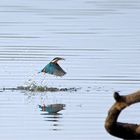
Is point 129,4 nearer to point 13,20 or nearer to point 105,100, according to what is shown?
point 13,20

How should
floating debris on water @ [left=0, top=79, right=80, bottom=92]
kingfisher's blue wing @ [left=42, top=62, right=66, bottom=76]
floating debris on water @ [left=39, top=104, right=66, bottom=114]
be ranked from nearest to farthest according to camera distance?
floating debris on water @ [left=39, top=104, right=66, bottom=114], floating debris on water @ [left=0, top=79, right=80, bottom=92], kingfisher's blue wing @ [left=42, top=62, right=66, bottom=76]

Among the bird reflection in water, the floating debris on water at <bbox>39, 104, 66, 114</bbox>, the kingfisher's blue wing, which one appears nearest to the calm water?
the bird reflection in water

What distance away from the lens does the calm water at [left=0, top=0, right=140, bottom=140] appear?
14.1 m

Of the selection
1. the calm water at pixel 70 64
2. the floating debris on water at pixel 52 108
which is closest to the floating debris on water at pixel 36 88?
the calm water at pixel 70 64

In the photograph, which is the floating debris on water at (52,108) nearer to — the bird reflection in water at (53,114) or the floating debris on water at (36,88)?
the bird reflection in water at (53,114)

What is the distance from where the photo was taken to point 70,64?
21.0 m

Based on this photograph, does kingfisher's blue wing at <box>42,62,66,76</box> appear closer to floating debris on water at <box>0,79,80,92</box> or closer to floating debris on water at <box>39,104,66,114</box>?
floating debris on water at <box>0,79,80,92</box>

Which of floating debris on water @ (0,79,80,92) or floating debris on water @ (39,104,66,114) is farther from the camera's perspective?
floating debris on water @ (0,79,80,92)

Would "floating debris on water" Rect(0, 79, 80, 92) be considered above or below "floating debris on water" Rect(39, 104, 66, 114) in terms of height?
above

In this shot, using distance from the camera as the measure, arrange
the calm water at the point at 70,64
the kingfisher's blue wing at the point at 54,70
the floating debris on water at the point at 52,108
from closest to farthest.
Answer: the calm water at the point at 70,64
the floating debris on water at the point at 52,108
the kingfisher's blue wing at the point at 54,70

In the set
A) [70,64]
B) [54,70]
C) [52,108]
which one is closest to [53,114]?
[52,108]

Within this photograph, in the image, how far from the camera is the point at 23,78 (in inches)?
744

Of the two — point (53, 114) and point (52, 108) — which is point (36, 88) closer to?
point (52, 108)

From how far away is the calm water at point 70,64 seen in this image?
46.2ft
